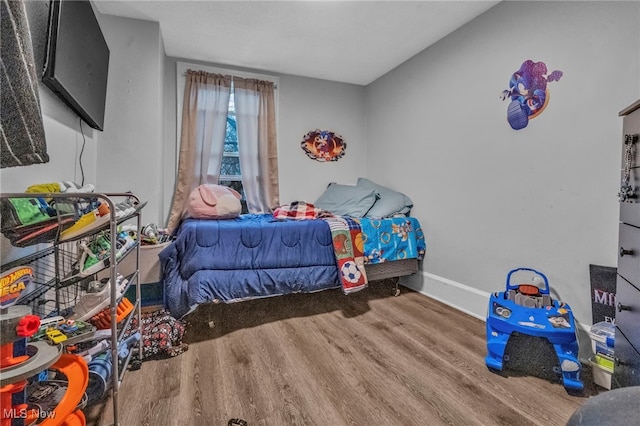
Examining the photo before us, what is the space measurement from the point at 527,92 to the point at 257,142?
8.16ft

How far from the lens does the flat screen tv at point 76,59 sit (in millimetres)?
1314

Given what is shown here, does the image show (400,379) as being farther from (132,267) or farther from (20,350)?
(132,267)

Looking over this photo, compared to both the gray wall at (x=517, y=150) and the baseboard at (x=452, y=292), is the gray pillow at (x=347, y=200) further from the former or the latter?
the baseboard at (x=452, y=292)

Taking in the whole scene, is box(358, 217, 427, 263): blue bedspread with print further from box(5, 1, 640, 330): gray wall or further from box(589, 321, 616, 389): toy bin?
box(589, 321, 616, 389): toy bin

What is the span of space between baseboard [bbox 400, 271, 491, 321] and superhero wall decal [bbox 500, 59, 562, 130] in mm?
1253

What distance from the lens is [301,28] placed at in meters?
2.50

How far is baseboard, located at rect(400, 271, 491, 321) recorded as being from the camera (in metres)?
2.27

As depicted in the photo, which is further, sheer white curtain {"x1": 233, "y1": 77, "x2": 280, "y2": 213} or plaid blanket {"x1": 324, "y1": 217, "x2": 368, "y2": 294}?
sheer white curtain {"x1": 233, "y1": 77, "x2": 280, "y2": 213}

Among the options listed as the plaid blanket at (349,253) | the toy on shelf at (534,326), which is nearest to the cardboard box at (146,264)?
the plaid blanket at (349,253)

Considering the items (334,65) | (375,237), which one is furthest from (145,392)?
(334,65)

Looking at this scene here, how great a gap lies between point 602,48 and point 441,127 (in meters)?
1.14

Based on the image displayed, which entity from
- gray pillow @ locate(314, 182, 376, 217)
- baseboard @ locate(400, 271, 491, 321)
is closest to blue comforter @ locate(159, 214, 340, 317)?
gray pillow @ locate(314, 182, 376, 217)

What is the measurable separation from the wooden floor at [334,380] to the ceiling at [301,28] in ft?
7.55

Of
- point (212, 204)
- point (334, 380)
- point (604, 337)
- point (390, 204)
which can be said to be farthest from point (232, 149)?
point (604, 337)
